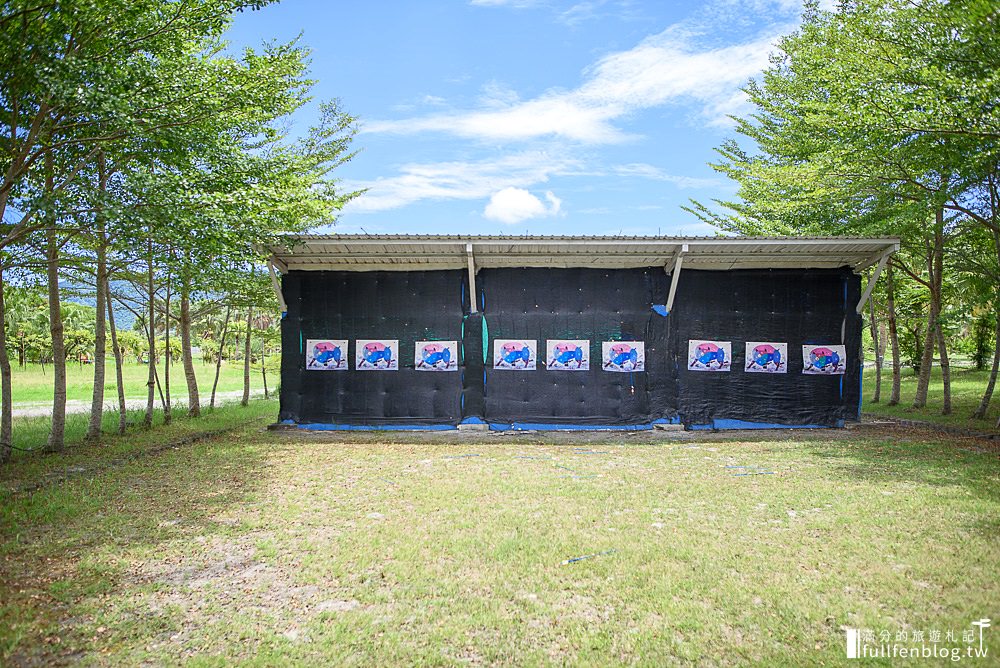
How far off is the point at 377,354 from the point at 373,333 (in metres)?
0.40

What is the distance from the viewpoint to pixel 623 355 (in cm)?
1112

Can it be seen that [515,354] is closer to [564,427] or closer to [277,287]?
[564,427]

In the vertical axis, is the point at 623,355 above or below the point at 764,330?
below

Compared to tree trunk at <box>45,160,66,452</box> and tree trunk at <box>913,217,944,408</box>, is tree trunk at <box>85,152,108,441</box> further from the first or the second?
tree trunk at <box>913,217,944,408</box>

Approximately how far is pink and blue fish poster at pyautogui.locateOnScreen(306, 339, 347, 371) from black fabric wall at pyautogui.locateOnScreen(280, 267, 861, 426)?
12 centimetres

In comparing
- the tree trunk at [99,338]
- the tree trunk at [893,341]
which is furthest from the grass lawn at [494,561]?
the tree trunk at [893,341]

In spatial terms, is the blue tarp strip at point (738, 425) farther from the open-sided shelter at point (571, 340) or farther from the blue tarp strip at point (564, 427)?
the blue tarp strip at point (564, 427)

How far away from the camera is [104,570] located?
14.4ft

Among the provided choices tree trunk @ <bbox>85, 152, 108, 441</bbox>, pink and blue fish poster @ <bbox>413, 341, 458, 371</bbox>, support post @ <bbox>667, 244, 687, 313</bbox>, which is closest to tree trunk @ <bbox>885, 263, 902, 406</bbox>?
support post @ <bbox>667, 244, 687, 313</bbox>

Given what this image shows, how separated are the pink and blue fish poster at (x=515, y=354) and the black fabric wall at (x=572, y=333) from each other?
11 centimetres

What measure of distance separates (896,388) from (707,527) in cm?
1414

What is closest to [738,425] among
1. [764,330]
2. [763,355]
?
[763,355]

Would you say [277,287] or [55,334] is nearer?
[55,334]

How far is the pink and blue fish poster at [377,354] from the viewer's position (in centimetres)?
1127
